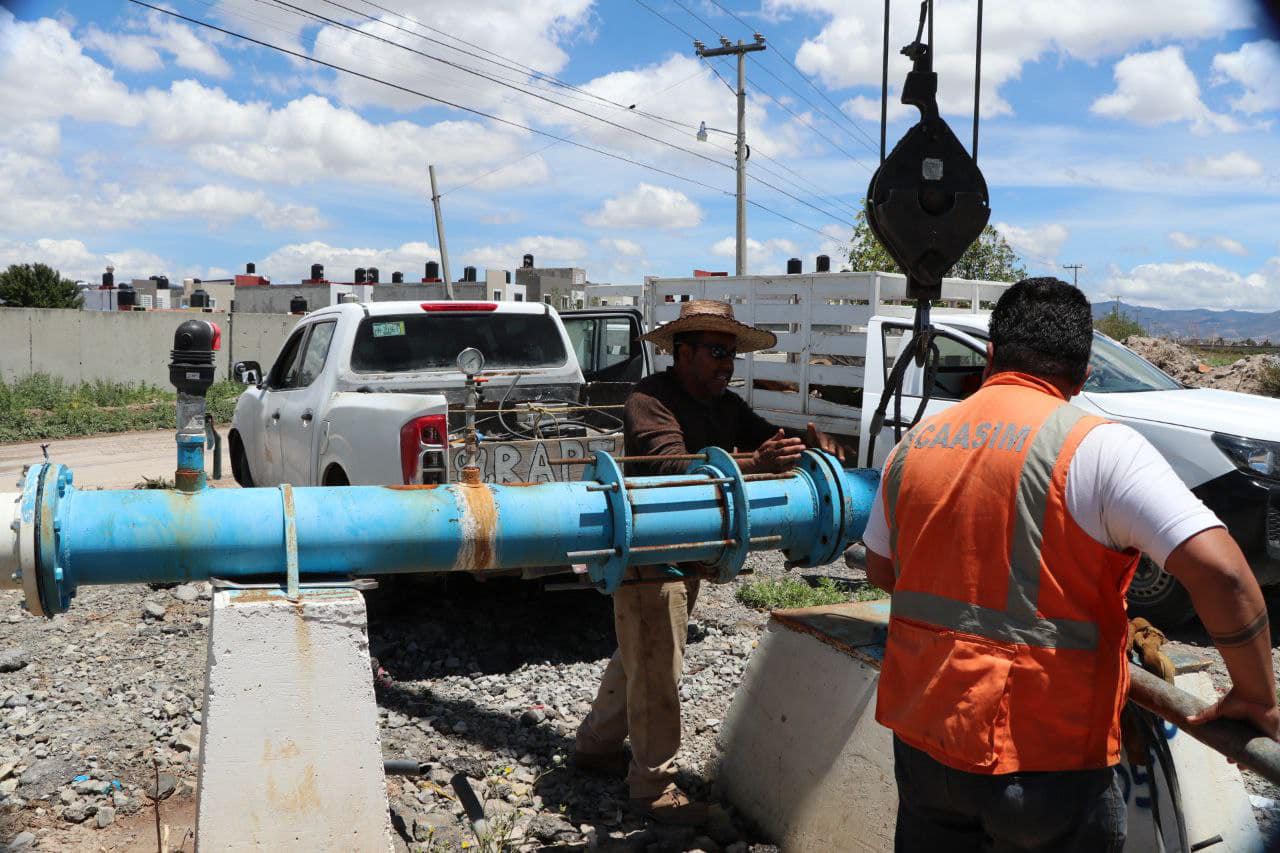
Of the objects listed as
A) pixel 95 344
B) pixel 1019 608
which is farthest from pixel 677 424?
pixel 95 344

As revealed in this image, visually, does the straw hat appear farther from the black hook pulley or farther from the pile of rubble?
the pile of rubble

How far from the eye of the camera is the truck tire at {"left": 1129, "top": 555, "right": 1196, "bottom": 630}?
6.23 m

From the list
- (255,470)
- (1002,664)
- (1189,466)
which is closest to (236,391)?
(255,470)

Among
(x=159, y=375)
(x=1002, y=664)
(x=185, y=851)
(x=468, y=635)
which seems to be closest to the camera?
(x=1002, y=664)

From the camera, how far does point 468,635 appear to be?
244 inches

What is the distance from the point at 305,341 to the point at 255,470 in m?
1.29

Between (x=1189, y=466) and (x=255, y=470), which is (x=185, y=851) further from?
(x=1189, y=466)

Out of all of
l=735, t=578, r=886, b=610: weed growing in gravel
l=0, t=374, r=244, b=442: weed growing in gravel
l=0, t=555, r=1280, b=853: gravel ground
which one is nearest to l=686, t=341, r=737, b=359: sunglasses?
l=0, t=555, r=1280, b=853: gravel ground

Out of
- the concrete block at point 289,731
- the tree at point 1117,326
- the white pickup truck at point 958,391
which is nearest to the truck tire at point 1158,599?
the white pickup truck at point 958,391

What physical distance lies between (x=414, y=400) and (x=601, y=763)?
219 cm

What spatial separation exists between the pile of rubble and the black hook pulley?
1912 centimetres

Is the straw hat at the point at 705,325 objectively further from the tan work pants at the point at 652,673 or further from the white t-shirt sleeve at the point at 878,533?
the white t-shirt sleeve at the point at 878,533

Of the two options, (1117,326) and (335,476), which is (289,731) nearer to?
(335,476)

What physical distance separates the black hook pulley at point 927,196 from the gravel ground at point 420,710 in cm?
213
